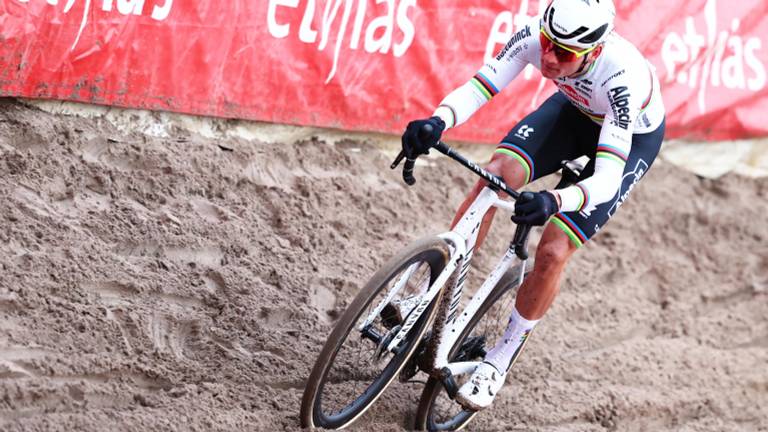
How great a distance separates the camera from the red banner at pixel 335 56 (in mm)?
5781

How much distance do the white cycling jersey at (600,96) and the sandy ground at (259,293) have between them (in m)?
1.67

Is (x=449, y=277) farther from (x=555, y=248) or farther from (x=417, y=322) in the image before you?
(x=555, y=248)

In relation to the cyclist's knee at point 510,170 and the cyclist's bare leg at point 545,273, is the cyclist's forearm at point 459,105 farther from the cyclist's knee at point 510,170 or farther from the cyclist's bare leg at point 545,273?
the cyclist's bare leg at point 545,273

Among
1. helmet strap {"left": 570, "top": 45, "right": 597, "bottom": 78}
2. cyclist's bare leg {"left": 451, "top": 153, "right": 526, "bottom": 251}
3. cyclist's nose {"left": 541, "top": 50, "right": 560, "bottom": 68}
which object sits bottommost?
cyclist's bare leg {"left": 451, "top": 153, "right": 526, "bottom": 251}

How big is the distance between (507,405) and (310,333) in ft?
4.12

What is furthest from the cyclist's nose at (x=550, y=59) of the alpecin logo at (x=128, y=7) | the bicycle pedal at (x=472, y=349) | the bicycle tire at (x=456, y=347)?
the alpecin logo at (x=128, y=7)

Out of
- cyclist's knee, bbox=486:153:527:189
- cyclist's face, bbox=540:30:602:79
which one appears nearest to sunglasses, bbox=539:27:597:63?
cyclist's face, bbox=540:30:602:79

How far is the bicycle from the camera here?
14.0 feet

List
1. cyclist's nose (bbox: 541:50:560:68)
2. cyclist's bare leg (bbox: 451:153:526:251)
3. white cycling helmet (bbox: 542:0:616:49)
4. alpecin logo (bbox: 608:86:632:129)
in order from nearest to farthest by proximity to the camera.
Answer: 1. white cycling helmet (bbox: 542:0:616:49)
2. cyclist's nose (bbox: 541:50:560:68)
3. alpecin logo (bbox: 608:86:632:129)
4. cyclist's bare leg (bbox: 451:153:526:251)

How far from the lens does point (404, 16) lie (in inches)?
281

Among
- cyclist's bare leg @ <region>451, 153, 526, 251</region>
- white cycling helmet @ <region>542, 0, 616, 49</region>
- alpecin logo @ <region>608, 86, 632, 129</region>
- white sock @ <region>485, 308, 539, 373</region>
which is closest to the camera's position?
white cycling helmet @ <region>542, 0, 616, 49</region>

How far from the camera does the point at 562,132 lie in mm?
4988

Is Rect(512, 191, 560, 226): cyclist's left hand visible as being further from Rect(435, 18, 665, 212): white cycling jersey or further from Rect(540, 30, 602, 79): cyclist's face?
Rect(540, 30, 602, 79): cyclist's face

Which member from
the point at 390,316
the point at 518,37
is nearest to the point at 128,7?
the point at 518,37
